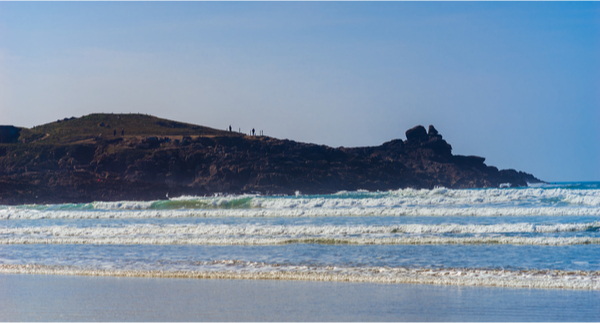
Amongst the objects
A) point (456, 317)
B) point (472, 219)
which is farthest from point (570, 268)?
point (472, 219)

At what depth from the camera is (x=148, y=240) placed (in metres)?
17.9

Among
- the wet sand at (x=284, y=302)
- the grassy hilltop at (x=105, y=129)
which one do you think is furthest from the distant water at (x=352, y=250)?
the grassy hilltop at (x=105, y=129)

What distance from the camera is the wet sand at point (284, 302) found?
8039 mm

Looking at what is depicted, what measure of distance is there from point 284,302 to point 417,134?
129822 mm

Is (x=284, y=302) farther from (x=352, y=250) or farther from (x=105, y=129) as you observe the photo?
(x=105, y=129)

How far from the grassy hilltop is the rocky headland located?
0.43 m

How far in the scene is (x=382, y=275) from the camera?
11.2 meters

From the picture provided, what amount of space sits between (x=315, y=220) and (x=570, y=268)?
555 inches

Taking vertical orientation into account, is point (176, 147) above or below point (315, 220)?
above

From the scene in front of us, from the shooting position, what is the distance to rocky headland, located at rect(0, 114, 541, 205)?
61.3 m

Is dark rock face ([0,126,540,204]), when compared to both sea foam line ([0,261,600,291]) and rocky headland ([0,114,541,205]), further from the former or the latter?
sea foam line ([0,261,600,291])

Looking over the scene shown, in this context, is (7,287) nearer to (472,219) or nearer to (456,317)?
(456,317)

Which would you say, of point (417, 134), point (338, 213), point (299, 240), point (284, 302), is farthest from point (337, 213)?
point (417, 134)

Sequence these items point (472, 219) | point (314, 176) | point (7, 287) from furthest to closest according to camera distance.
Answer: point (314, 176) < point (472, 219) < point (7, 287)
